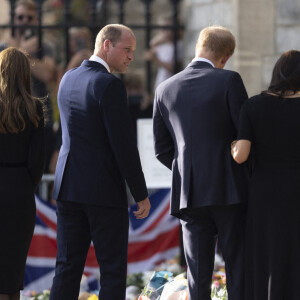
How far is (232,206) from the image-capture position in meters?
4.31

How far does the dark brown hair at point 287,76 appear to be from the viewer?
13.8ft

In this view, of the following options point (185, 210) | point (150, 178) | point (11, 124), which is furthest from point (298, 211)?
point (150, 178)

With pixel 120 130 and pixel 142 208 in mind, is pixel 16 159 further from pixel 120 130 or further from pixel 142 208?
pixel 142 208

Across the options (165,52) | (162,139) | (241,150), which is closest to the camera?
(241,150)

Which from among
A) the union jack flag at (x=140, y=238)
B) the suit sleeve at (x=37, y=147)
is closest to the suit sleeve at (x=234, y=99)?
the suit sleeve at (x=37, y=147)

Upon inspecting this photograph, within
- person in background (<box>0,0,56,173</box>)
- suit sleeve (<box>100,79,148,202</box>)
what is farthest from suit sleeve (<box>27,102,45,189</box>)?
person in background (<box>0,0,56,173</box>)

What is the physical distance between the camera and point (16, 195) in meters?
4.43

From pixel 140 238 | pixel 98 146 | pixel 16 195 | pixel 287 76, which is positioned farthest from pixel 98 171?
pixel 140 238

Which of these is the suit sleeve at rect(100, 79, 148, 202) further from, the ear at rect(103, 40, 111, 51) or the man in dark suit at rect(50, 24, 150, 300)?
the ear at rect(103, 40, 111, 51)

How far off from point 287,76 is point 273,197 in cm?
63

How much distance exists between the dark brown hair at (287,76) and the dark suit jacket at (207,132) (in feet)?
0.67

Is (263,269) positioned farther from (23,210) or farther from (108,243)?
(23,210)

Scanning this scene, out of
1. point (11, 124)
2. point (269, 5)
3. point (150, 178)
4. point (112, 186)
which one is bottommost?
point (150, 178)

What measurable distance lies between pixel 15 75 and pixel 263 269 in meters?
1.70
